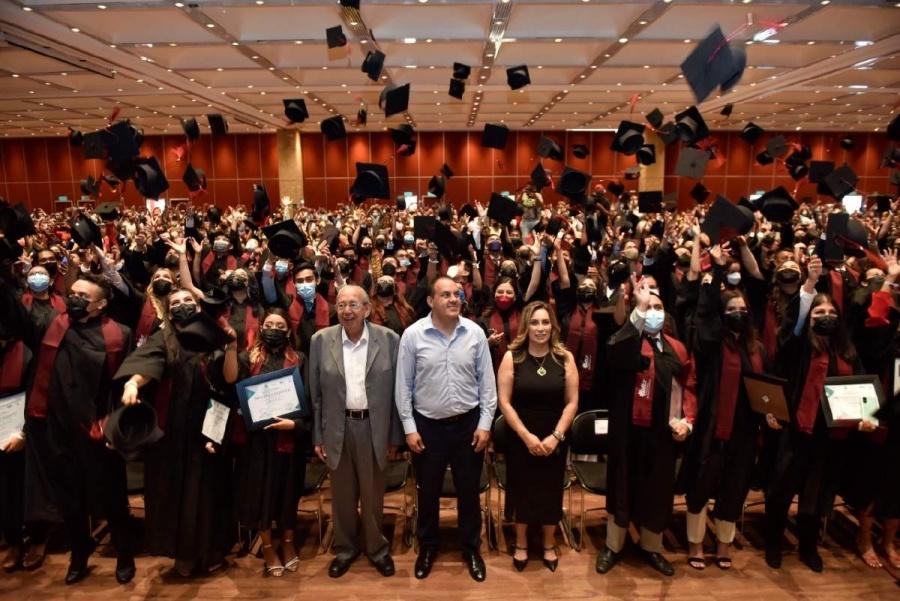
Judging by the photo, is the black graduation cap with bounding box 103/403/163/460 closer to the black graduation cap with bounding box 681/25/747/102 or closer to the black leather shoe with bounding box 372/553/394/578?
the black leather shoe with bounding box 372/553/394/578

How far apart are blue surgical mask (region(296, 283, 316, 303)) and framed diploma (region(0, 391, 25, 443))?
6.31ft

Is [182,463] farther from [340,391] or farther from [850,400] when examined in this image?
[850,400]

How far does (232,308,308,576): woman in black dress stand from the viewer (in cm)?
355

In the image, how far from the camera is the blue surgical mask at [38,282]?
442cm

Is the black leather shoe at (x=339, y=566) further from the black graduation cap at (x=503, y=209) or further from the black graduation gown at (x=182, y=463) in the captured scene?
the black graduation cap at (x=503, y=209)

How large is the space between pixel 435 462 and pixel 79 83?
13.0 meters

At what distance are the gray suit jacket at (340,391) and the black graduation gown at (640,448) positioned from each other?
1384 mm

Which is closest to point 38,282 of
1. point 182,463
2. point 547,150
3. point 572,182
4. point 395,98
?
point 182,463

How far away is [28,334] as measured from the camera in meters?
3.65

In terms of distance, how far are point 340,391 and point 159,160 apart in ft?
79.5

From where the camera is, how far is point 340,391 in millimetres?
3482

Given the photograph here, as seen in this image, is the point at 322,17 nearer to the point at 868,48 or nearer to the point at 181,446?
the point at 181,446

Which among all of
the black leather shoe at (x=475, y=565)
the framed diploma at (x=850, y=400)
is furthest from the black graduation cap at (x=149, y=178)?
the framed diploma at (x=850, y=400)

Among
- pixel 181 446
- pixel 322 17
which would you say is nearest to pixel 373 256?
pixel 322 17
